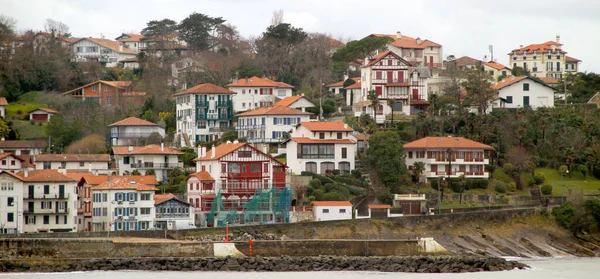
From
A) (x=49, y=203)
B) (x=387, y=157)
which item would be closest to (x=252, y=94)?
(x=387, y=157)

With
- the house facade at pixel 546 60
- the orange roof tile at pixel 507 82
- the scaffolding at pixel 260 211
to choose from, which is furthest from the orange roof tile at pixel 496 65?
the scaffolding at pixel 260 211

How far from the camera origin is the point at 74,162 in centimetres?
8112

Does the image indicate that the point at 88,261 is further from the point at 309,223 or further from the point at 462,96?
the point at 462,96

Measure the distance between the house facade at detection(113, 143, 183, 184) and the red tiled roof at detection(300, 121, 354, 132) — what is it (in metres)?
9.10

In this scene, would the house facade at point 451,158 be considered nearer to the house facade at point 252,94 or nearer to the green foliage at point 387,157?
the green foliage at point 387,157

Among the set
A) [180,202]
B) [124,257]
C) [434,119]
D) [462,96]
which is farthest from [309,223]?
[462,96]

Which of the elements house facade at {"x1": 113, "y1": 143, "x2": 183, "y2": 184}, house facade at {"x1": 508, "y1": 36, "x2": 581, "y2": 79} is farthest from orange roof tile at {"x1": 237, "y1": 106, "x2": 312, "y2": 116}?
house facade at {"x1": 508, "y1": 36, "x2": 581, "y2": 79}

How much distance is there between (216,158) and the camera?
248 ft

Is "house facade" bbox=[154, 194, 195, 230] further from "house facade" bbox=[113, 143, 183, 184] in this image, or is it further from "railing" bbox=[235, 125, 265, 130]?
"railing" bbox=[235, 125, 265, 130]

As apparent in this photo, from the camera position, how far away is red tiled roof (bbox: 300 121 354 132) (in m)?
81.6

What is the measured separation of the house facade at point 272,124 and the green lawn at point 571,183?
58.7 ft

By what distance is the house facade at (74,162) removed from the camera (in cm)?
8069

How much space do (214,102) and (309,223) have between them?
23.3 meters

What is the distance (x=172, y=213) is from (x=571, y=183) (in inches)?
1129
